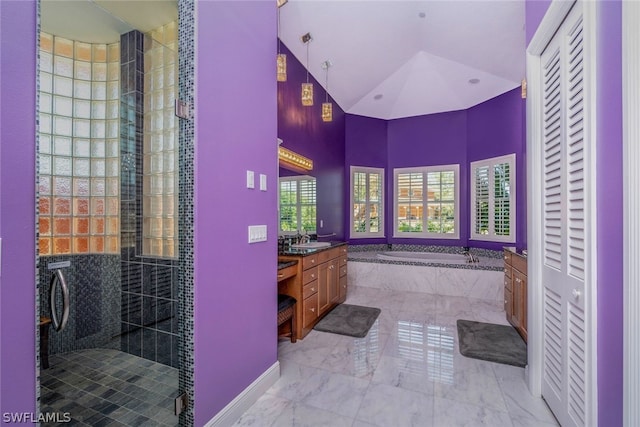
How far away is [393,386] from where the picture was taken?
213 cm

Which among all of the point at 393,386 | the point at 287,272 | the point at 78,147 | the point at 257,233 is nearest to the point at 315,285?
the point at 287,272

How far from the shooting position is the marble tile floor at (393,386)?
1.80 m

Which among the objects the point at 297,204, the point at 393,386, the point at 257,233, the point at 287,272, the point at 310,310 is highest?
the point at 297,204

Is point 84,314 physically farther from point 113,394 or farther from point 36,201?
point 36,201

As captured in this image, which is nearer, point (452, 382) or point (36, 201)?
point (36, 201)

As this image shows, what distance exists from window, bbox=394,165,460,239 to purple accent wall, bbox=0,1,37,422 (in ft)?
18.6

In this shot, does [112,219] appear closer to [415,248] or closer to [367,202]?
[367,202]

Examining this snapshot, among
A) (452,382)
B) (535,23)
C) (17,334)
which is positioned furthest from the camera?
(452,382)

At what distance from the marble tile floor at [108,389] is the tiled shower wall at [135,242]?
0.46 feet

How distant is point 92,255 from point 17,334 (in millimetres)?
1615

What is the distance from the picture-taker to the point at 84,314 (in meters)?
2.21

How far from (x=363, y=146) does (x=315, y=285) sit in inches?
139

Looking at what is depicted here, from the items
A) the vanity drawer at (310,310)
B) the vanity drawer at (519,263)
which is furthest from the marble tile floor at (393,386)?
the vanity drawer at (519,263)

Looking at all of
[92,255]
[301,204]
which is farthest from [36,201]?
[301,204]
